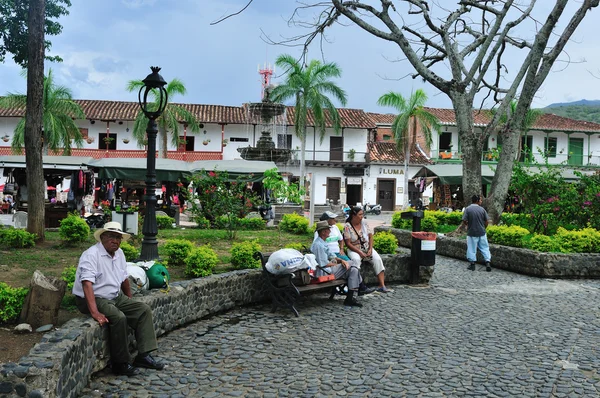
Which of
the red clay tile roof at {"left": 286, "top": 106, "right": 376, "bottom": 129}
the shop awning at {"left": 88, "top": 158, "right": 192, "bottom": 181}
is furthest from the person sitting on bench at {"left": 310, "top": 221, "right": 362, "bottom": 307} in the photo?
the red clay tile roof at {"left": 286, "top": 106, "right": 376, "bottom": 129}

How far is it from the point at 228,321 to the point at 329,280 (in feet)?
5.31

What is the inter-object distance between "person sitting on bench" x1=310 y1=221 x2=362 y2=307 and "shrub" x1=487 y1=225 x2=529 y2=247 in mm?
5398

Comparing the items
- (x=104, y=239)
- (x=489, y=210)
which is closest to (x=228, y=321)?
(x=104, y=239)

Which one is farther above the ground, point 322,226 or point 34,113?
point 34,113

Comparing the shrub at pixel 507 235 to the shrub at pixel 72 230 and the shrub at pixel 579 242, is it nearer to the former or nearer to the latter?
the shrub at pixel 579 242

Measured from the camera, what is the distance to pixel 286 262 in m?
6.87

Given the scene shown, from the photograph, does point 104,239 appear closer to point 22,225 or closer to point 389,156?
point 22,225

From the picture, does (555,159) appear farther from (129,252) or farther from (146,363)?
(146,363)

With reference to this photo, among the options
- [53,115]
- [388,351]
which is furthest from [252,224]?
[53,115]

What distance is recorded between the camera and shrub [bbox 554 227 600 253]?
10711 mm

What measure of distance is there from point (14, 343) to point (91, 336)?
24.6 inches

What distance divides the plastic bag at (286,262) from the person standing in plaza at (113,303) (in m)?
2.37

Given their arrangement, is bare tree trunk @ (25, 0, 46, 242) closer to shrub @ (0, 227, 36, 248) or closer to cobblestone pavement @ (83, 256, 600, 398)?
Answer: shrub @ (0, 227, 36, 248)

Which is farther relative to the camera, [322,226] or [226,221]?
[226,221]
